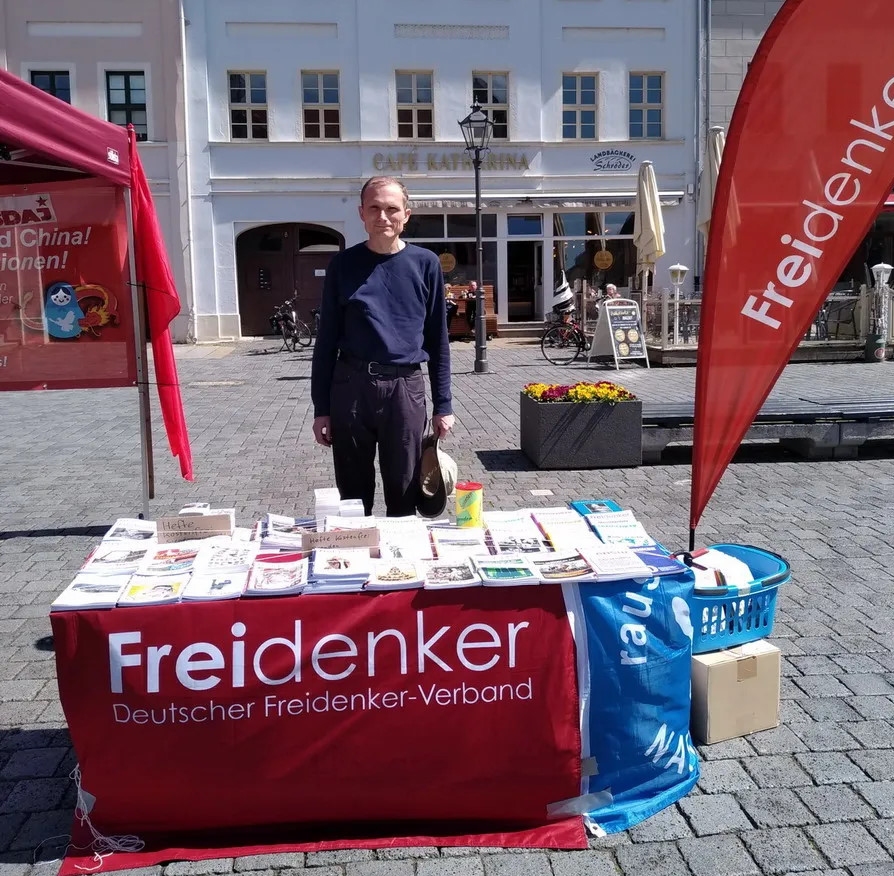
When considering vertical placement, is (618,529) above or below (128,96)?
below

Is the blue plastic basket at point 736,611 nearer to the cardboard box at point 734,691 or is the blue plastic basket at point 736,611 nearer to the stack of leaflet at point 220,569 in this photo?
the cardboard box at point 734,691

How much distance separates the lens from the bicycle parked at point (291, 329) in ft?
68.4

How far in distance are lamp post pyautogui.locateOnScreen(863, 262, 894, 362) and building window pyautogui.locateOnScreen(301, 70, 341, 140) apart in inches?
510

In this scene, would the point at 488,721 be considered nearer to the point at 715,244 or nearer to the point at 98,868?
the point at 98,868

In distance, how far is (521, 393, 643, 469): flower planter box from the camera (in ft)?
26.3

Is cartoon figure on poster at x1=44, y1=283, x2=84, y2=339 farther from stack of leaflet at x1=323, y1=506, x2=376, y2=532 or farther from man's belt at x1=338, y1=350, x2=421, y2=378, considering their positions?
stack of leaflet at x1=323, y1=506, x2=376, y2=532

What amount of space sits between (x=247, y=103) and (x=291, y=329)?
6.33 meters

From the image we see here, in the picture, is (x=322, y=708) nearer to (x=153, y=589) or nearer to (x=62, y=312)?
(x=153, y=589)

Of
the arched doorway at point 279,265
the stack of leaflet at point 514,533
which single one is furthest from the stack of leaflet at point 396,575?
the arched doorway at point 279,265

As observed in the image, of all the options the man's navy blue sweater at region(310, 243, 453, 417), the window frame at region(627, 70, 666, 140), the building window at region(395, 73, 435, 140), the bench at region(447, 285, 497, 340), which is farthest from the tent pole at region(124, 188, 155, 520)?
the window frame at region(627, 70, 666, 140)

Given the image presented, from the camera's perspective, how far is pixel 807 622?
178 inches

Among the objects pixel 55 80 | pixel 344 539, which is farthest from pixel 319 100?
pixel 344 539

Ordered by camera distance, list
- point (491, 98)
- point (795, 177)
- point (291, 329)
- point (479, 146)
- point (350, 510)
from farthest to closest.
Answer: point (491, 98)
point (291, 329)
point (479, 146)
point (350, 510)
point (795, 177)

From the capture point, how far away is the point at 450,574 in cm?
285
